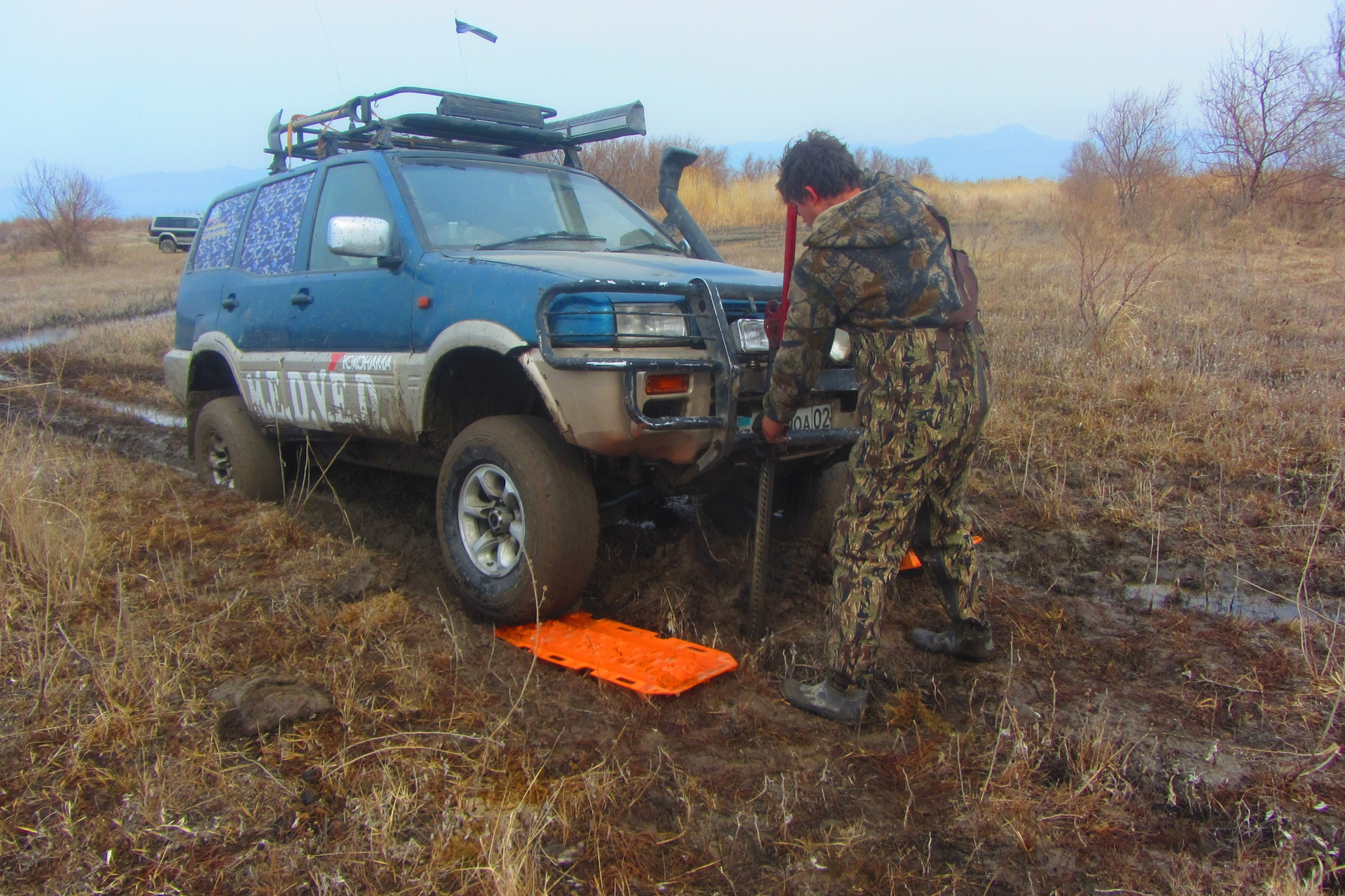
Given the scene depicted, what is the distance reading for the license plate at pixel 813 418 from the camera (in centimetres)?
326

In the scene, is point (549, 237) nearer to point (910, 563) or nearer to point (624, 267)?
point (624, 267)

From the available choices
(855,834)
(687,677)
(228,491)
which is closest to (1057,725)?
(855,834)

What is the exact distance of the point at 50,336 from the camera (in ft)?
45.1

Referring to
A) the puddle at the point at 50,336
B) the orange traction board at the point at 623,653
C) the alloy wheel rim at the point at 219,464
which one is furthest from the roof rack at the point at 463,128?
the puddle at the point at 50,336

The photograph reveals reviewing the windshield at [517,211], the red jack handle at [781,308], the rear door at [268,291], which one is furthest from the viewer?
the rear door at [268,291]

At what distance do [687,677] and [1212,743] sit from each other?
5.19 ft

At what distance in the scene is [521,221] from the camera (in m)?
4.17

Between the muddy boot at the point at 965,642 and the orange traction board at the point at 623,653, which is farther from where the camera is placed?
the muddy boot at the point at 965,642

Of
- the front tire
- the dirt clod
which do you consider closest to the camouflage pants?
the front tire

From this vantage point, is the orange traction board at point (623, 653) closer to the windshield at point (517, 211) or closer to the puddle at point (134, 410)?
the windshield at point (517, 211)

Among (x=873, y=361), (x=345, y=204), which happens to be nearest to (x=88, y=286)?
(x=345, y=204)

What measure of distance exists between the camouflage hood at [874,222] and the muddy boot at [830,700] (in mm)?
1380

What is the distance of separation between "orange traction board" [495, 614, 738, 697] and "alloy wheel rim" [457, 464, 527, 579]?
10.8 inches

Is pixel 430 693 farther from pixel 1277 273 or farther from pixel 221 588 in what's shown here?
pixel 1277 273
